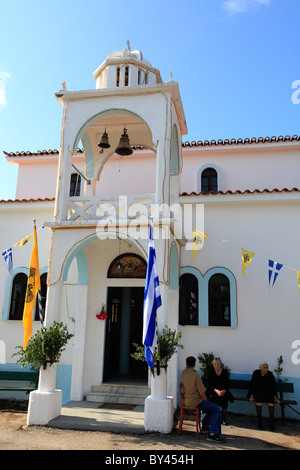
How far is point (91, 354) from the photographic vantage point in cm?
944

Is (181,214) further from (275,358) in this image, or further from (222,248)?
(275,358)

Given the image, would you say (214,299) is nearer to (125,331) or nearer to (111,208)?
(125,331)

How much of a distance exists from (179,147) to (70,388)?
21.5 ft

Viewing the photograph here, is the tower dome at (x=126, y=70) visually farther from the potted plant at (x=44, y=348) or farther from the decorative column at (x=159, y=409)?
the decorative column at (x=159, y=409)

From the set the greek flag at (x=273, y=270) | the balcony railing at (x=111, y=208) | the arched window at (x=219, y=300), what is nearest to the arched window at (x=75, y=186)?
the balcony railing at (x=111, y=208)

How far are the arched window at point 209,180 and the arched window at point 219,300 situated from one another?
4045 mm

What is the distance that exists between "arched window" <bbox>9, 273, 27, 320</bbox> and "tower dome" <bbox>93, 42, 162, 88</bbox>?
218 inches

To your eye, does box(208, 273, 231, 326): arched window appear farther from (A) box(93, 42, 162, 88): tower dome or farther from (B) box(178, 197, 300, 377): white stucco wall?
(A) box(93, 42, 162, 88): tower dome

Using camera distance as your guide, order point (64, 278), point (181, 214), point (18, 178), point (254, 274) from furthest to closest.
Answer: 1. point (18, 178)
2. point (181, 214)
3. point (254, 274)
4. point (64, 278)

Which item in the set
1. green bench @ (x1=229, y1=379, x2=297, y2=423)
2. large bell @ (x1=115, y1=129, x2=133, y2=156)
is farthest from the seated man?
large bell @ (x1=115, y1=129, x2=133, y2=156)

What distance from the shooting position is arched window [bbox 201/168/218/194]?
12670 mm

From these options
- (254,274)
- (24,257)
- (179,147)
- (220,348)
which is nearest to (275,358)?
(220,348)

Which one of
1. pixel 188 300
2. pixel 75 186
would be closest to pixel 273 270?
pixel 188 300

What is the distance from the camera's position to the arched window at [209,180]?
→ 12.7 meters
